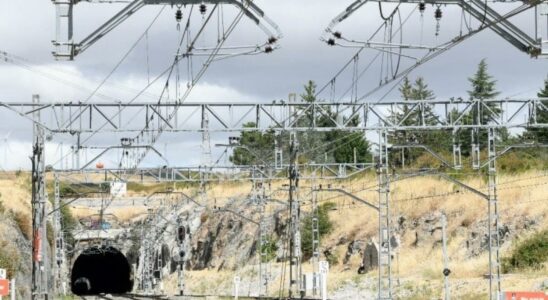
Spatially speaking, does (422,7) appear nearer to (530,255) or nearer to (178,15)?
(178,15)

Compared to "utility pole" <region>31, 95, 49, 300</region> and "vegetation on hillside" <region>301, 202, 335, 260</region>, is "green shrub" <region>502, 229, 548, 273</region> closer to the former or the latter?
"utility pole" <region>31, 95, 49, 300</region>

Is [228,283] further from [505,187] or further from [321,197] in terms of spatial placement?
[505,187]

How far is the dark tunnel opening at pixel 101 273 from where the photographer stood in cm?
8450

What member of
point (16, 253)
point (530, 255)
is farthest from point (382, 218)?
point (16, 253)

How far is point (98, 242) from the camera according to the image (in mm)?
85000

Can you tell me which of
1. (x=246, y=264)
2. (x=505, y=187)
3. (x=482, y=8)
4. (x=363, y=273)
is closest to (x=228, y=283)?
(x=246, y=264)

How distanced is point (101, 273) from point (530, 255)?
45256mm

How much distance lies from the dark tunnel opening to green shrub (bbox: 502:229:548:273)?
1389 inches

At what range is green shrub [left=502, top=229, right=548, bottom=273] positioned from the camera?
178ft

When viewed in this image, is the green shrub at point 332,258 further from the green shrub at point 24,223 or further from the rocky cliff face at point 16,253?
the green shrub at point 24,223

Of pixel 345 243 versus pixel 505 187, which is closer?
pixel 505 187

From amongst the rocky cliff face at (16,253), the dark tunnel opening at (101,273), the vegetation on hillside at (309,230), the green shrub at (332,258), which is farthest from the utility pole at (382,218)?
the dark tunnel opening at (101,273)

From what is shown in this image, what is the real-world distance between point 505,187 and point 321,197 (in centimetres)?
2121

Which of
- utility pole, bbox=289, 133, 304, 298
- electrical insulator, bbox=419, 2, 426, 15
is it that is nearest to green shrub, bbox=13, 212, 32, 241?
utility pole, bbox=289, 133, 304, 298
